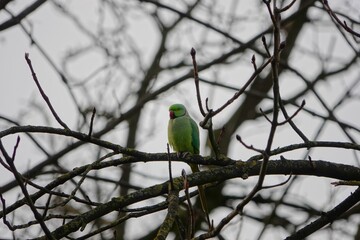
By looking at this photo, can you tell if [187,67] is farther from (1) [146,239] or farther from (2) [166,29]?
(1) [146,239]

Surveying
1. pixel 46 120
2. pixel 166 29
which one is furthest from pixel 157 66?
pixel 46 120

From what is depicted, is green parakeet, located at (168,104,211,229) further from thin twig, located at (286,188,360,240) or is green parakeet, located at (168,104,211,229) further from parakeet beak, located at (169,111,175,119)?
thin twig, located at (286,188,360,240)

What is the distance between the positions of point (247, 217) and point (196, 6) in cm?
350

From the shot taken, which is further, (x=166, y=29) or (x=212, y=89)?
(x=166, y=29)

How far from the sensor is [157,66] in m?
10.5

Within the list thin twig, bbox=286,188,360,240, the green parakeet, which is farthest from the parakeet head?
thin twig, bbox=286,188,360,240

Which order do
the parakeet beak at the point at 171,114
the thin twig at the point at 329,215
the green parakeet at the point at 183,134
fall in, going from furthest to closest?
the parakeet beak at the point at 171,114 < the green parakeet at the point at 183,134 < the thin twig at the point at 329,215

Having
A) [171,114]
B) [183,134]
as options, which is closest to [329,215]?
[183,134]

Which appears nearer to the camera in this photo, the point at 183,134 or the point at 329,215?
the point at 329,215

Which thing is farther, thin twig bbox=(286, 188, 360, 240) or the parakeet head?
the parakeet head

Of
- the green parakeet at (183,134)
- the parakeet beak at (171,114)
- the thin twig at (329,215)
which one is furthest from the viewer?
the parakeet beak at (171,114)

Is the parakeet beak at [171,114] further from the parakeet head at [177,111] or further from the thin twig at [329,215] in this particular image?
the thin twig at [329,215]

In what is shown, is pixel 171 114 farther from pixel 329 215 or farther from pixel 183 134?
pixel 329 215

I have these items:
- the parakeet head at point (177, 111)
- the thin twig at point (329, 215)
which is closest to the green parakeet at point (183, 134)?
the parakeet head at point (177, 111)
